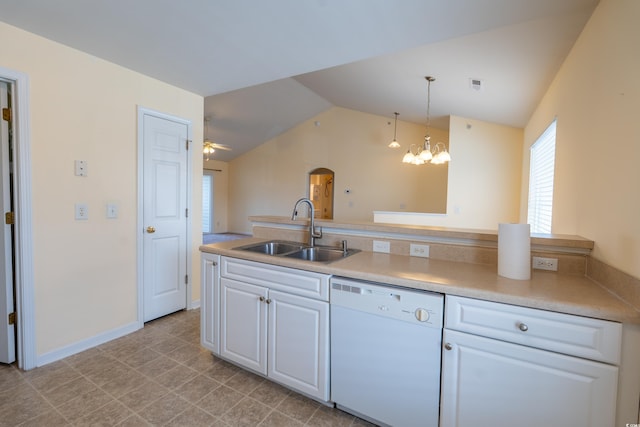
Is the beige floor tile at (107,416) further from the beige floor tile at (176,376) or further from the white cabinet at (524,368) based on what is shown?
the white cabinet at (524,368)

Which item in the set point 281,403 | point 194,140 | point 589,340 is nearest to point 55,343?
point 281,403

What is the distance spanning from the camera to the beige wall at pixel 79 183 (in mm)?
2029

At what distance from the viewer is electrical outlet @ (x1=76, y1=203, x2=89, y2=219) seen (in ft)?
7.33

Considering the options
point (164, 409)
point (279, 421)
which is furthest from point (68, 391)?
point (279, 421)

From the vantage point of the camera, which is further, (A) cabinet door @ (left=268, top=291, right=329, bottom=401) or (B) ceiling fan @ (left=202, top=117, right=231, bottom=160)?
(B) ceiling fan @ (left=202, top=117, right=231, bottom=160)

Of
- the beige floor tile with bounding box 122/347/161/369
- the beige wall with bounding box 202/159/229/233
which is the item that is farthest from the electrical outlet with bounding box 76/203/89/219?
the beige wall with bounding box 202/159/229/233

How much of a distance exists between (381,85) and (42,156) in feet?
13.1

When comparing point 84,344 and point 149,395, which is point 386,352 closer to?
point 149,395

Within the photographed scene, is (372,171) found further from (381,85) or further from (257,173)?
(257,173)

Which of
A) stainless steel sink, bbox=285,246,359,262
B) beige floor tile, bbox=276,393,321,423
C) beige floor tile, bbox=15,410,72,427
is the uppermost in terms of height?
stainless steel sink, bbox=285,246,359,262

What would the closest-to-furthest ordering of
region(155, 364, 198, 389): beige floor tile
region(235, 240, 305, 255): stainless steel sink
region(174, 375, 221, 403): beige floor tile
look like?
region(174, 375, 221, 403): beige floor tile, region(155, 364, 198, 389): beige floor tile, region(235, 240, 305, 255): stainless steel sink

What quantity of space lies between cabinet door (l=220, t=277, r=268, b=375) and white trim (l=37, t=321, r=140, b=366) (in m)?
1.12

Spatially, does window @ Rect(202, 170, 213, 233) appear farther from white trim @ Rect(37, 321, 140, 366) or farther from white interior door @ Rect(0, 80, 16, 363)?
white interior door @ Rect(0, 80, 16, 363)

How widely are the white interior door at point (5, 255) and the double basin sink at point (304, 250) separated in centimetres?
154
